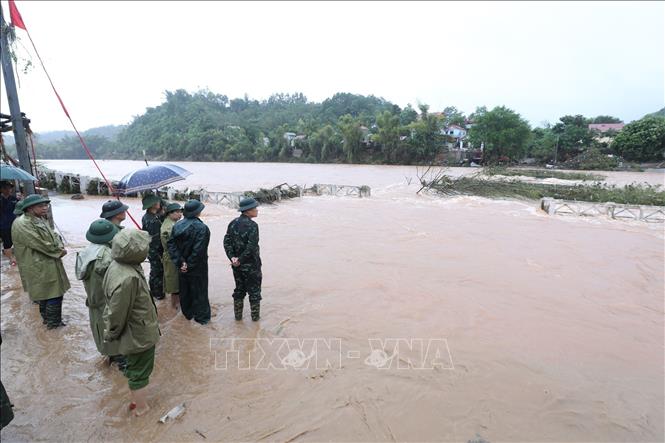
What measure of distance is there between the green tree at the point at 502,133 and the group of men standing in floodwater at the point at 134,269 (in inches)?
1620

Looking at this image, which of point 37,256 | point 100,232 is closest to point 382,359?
point 100,232

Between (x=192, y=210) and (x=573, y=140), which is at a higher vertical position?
(x=573, y=140)

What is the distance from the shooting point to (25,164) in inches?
236

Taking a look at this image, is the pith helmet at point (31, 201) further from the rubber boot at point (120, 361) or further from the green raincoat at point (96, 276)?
the rubber boot at point (120, 361)

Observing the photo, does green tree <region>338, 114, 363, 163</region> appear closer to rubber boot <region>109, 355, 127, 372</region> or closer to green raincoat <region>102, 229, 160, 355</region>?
rubber boot <region>109, 355, 127, 372</region>

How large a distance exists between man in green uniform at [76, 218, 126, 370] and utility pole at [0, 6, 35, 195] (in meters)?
3.99

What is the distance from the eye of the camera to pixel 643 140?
32500mm

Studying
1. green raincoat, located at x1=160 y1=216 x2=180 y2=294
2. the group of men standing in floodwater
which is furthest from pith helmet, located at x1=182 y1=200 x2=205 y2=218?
green raincoat, located at x1=160 y1=216 x2=180 y2=294

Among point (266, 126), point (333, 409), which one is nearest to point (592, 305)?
point (333, 409)

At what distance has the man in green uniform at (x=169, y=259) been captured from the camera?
14.7ft

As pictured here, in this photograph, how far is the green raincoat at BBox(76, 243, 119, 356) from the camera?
9.78ft

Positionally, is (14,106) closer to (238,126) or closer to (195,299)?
(195,299)

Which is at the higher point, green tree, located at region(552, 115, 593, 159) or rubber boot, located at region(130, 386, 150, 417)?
green tree, located at region(552, 115, 593, 159)

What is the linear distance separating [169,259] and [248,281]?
3.84 feet
